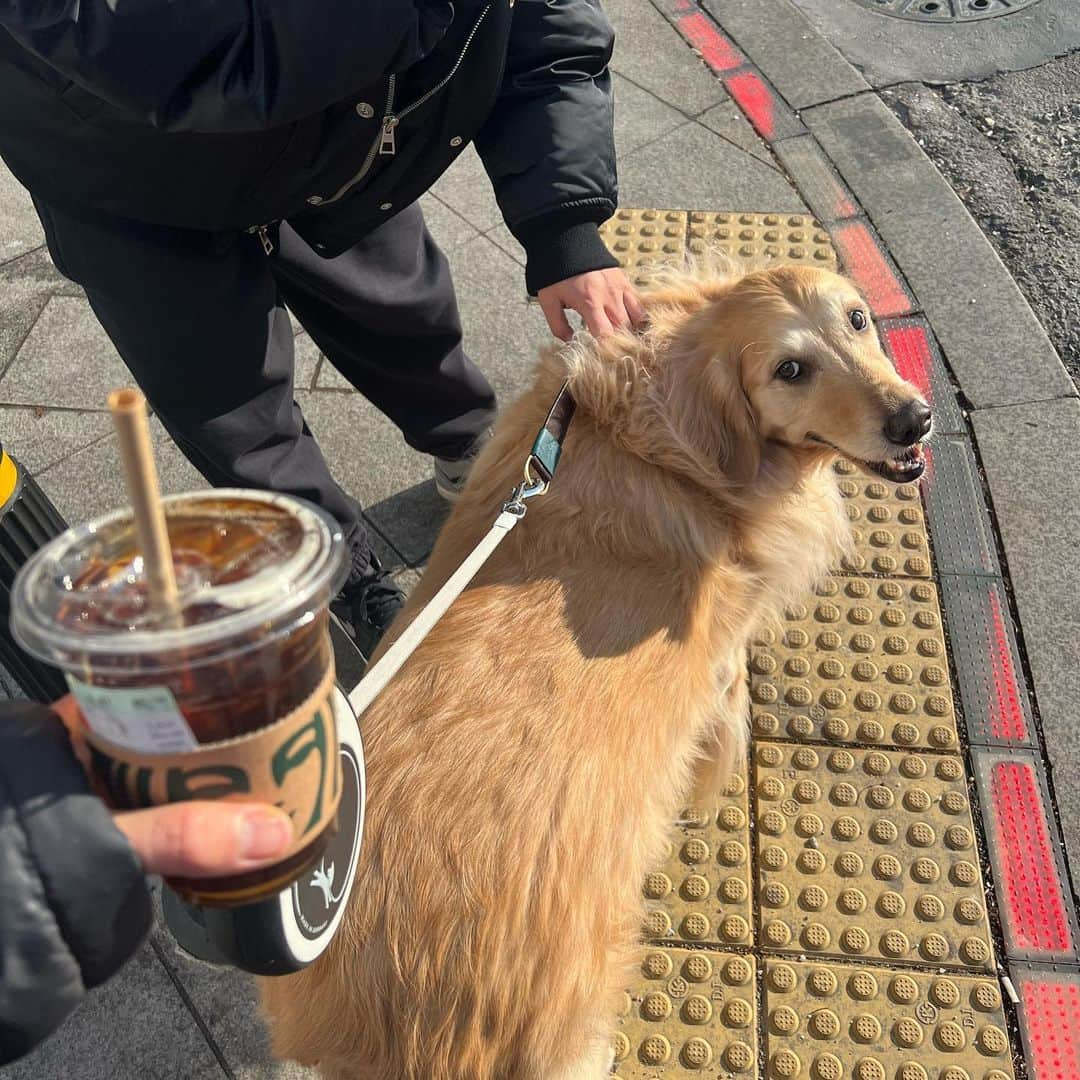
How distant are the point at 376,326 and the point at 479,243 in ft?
5.54

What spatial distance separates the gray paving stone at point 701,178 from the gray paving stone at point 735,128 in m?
0.04

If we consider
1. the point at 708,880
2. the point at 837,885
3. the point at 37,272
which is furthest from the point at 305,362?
the point at 837,885

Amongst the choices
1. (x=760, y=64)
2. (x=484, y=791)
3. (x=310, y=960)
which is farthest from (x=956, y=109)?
(x=310, y=960)

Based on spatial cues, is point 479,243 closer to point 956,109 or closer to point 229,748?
point 956,109

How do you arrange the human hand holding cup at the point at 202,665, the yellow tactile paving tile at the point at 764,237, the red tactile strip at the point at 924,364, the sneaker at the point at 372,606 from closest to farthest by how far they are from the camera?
1. the human hand holding cup at the point at 202,665
2. the sneaker at the point at 372,606
3. the red tactile strip at the point at 924,364
4. the yellow tactile paving tile at the point at 764,237

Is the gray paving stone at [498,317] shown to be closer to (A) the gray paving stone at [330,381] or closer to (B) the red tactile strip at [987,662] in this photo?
(A) the gray paving stone at [330,381]

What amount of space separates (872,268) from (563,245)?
7.19 feet

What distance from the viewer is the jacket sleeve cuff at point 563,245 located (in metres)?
2.22

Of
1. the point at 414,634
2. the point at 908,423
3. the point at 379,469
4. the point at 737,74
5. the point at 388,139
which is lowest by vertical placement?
the point at 379,469

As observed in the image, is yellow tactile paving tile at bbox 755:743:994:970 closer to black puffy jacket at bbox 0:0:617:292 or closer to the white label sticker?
black puffy jacket at bbox 0:0:617:292

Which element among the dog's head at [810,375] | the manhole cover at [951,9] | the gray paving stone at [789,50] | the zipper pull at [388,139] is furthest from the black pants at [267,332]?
the manhole cover at [951,9]

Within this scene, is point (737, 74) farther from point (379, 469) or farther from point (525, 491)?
point (525, 491)

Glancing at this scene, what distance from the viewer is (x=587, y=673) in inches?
71.7

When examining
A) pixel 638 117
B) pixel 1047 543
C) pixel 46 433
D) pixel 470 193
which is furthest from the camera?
pixel 638 117
